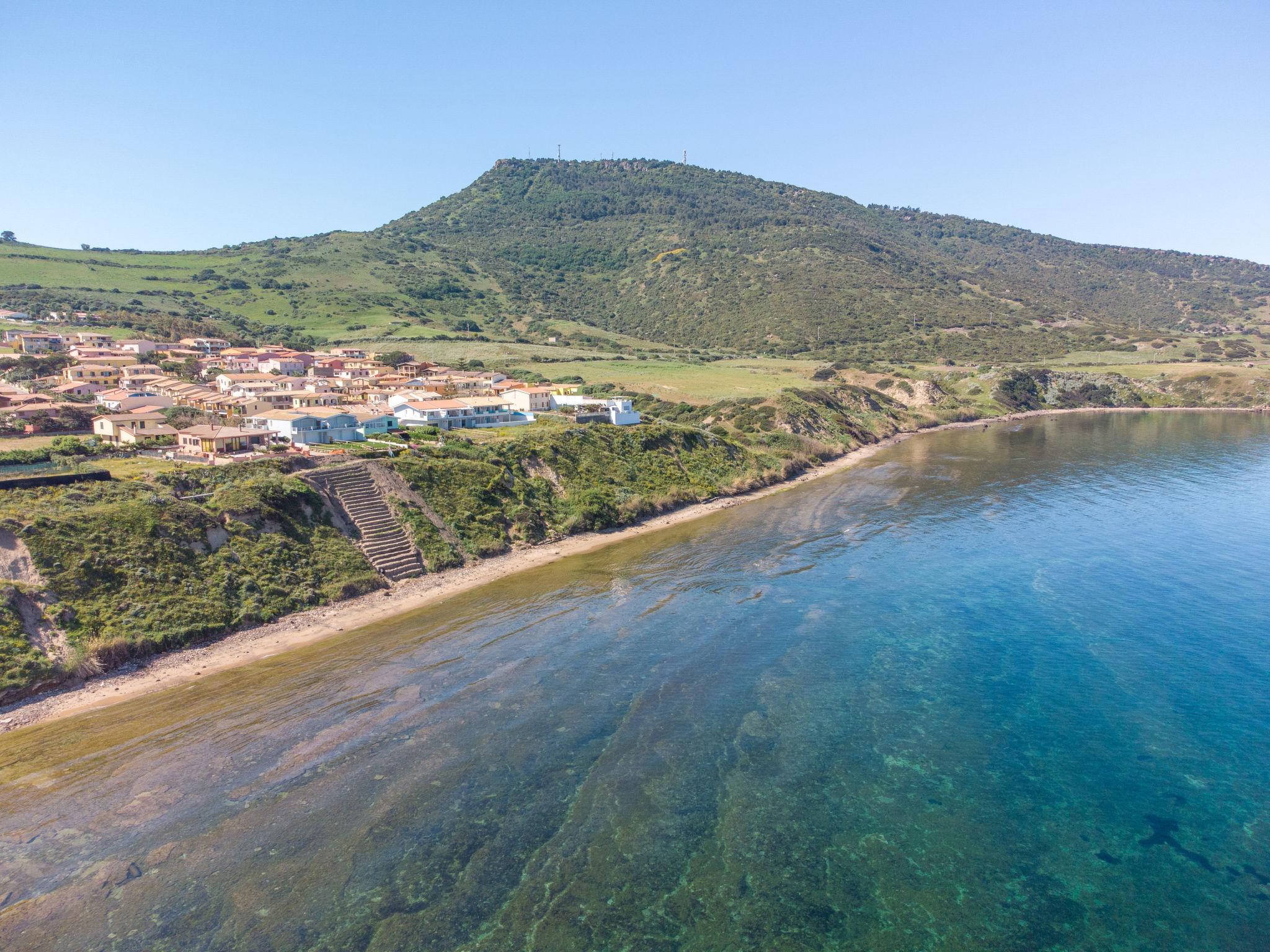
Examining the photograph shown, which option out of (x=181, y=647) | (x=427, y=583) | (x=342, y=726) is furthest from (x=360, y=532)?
(x=342, y=726)

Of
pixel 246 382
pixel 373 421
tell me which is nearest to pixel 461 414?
pixel 373 421

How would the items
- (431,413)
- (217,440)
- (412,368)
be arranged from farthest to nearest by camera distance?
1. (412,368)
2. (431,413)
3. (217,440)

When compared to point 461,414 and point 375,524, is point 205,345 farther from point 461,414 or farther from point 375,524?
point 375,524

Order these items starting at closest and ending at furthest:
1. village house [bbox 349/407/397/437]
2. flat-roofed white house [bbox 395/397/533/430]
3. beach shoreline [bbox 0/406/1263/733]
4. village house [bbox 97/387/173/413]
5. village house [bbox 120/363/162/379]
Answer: beach shoreline [bbox 0/406/1263/733], village house [bbox 97/387/173/413], village house [bbox 349/407/397/437], flat-roofed white house [bbox 395/397/533/430], village house [bbox 120/363/162/379]

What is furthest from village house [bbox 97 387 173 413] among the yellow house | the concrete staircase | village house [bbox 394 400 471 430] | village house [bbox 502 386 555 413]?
village house [bbox 502 386 555 413]

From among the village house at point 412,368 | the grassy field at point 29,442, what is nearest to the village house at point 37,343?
the village house at point 412,368

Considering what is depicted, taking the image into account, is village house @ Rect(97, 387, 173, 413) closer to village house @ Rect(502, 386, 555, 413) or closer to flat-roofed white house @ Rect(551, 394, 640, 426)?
village house @ Rect(502, 386, 555, 413)
